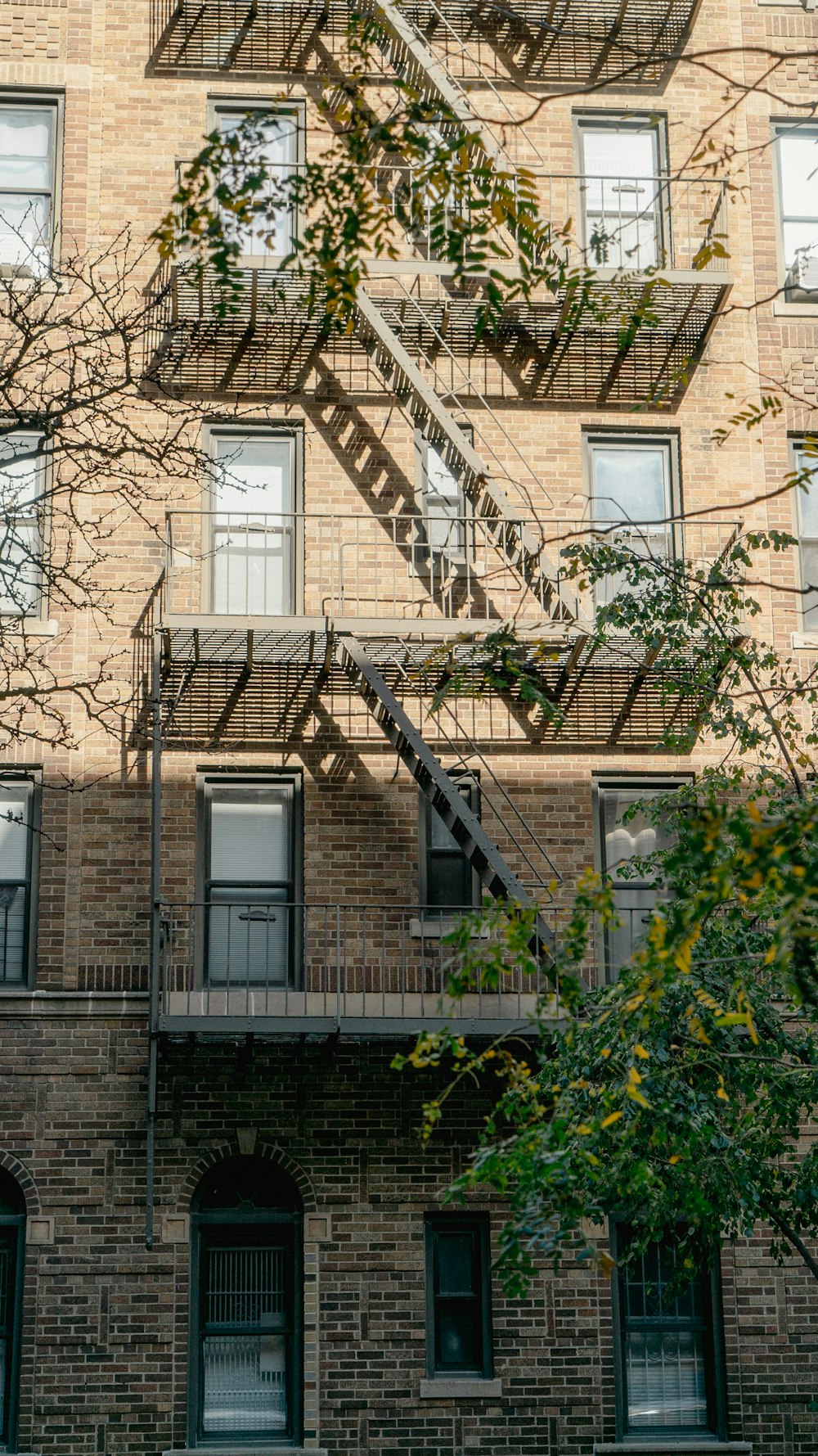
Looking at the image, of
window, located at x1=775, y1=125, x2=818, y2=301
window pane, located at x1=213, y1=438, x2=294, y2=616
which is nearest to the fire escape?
window pane, located at x1=213, y1=438, x2=294, y2=616

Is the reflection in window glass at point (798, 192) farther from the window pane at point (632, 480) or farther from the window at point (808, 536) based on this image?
the window pane at point (632, 480)

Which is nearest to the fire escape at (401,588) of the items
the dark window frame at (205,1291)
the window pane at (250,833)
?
the window pane at (250,833)

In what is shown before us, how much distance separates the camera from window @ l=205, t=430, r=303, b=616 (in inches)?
644

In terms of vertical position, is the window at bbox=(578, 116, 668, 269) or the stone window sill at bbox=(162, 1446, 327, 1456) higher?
the window at bbox=(578, 116, 668, 269)

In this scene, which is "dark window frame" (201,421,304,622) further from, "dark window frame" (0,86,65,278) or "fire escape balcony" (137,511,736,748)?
"dark window frame" (0,86,65,278)

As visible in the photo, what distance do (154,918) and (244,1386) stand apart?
4.00 meters

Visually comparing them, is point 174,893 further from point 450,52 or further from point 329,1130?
point 450,52

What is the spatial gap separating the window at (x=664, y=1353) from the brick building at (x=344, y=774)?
35 mm

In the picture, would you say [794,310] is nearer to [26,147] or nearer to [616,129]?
[616,129]

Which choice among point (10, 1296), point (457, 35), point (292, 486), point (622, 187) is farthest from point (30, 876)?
point (457, 35)

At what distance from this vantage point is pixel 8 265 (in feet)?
55.0

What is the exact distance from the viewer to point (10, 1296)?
1485 cm

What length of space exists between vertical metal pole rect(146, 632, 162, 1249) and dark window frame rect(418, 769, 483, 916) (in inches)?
92.8

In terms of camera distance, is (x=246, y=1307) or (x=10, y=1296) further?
(x=246, y=1307)
